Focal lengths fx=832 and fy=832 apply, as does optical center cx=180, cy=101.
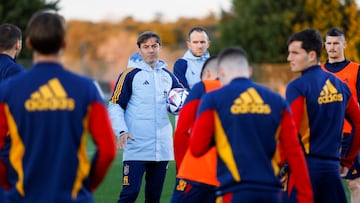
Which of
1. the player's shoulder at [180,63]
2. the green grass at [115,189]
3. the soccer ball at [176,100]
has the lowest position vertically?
the green grass at [115,189]

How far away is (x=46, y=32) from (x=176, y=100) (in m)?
3.97

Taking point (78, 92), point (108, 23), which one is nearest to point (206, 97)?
point (78, 92)

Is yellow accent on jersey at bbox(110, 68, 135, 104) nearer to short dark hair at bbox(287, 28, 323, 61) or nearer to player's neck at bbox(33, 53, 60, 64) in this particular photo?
Answer: short dark hair at bbox(287, 28, 323, 61)

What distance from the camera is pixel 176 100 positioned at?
8.99 m

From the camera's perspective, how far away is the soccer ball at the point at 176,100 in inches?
353

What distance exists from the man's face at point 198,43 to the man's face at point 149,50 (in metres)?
1.63

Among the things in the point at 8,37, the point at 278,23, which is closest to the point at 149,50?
the point at 8,37

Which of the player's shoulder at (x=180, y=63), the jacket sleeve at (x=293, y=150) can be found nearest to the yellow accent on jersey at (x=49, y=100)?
the jacket sleeve at (x=293, y=150)

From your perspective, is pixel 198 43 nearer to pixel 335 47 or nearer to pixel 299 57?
pixel 335 47

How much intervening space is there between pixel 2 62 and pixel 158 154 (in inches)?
88.1

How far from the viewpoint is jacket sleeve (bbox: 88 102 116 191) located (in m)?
5.19

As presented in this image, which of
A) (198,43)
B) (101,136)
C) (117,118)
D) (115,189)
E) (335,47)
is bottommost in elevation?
(115,189)

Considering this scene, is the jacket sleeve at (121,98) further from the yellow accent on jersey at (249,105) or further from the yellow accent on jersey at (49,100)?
the yellow accent on jersey at (49,100)

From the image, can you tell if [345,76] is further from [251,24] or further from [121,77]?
[251,24]
